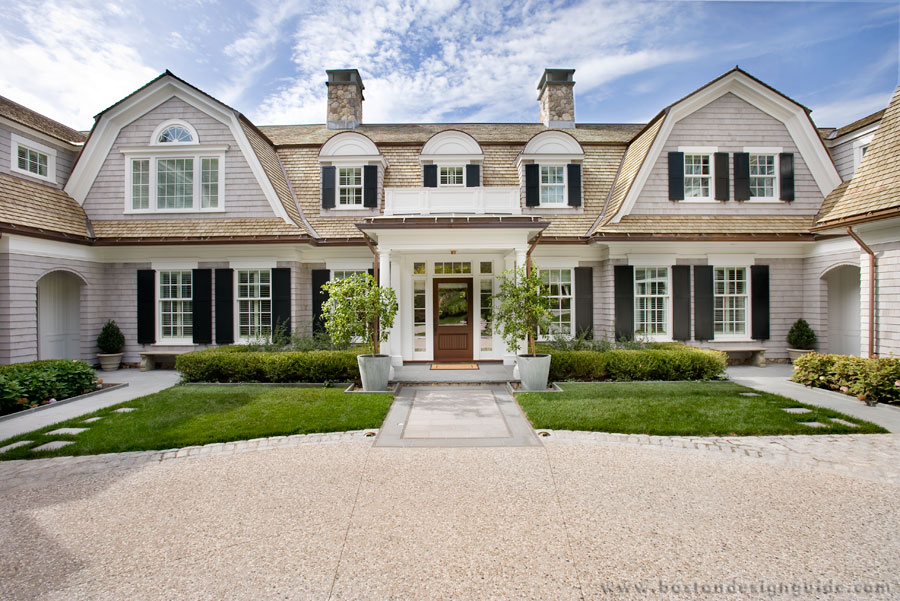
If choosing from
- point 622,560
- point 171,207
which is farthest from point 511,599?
point 171,207

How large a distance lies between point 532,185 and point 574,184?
129cm

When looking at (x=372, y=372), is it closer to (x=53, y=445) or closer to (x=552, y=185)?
(x=53, y=445)

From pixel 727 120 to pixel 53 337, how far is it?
2023 cm

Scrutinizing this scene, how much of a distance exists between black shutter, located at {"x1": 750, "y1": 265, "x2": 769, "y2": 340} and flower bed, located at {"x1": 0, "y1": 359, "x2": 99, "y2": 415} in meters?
16.5

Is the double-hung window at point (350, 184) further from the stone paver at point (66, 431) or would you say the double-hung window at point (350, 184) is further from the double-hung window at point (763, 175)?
the double-hung window at point (763, 175)

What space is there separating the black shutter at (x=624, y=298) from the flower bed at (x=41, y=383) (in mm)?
12673

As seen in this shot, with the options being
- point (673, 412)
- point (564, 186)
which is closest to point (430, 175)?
point (564, 186)

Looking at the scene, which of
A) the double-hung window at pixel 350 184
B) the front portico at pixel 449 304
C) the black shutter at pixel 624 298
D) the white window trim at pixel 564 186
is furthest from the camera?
the double-hung window at pixel 350 184

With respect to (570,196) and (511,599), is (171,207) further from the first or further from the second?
(511,599)

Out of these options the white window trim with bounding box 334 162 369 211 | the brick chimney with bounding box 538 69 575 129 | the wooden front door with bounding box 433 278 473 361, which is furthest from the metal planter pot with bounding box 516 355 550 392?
the brick chimney with bounding box 538 69 575 129

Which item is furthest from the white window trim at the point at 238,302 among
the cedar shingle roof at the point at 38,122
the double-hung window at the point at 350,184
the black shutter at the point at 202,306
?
the cedar shingle roof at the point at 38,122

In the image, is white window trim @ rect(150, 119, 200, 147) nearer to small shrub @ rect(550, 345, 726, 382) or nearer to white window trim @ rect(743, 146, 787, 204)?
small shrub @ rect(550, 345, 726, 382)

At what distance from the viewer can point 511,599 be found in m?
2.93

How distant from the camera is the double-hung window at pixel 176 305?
1259cm
